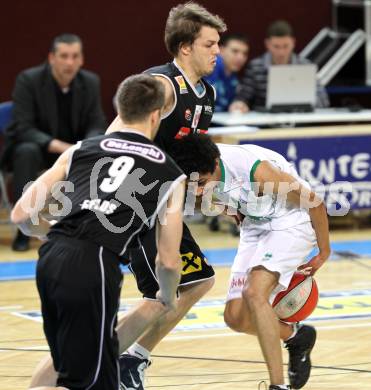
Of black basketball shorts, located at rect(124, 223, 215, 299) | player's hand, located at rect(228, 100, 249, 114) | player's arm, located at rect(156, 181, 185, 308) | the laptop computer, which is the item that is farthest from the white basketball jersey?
the laptop computer

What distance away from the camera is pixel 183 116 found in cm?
562

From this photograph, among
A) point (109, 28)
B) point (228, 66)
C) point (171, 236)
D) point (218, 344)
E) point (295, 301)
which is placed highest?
point (171, 236)

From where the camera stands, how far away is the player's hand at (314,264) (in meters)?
5.62

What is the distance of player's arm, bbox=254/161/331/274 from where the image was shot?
17.6 ft

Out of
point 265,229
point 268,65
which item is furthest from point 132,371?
point 268,65

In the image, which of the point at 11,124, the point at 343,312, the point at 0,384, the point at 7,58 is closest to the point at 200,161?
the point at 0,384

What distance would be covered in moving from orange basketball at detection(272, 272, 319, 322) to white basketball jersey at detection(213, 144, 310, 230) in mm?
358

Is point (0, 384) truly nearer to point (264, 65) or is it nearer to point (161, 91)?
point (161, 91)

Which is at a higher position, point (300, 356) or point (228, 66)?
point (228, 66)

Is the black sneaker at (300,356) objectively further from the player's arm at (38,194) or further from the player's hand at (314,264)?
the player's arm at (38,194)

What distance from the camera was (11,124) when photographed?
33.4ft

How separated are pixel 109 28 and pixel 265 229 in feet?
23.8

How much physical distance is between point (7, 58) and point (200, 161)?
7.73 m

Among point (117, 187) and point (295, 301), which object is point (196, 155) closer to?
point (117, 187)
